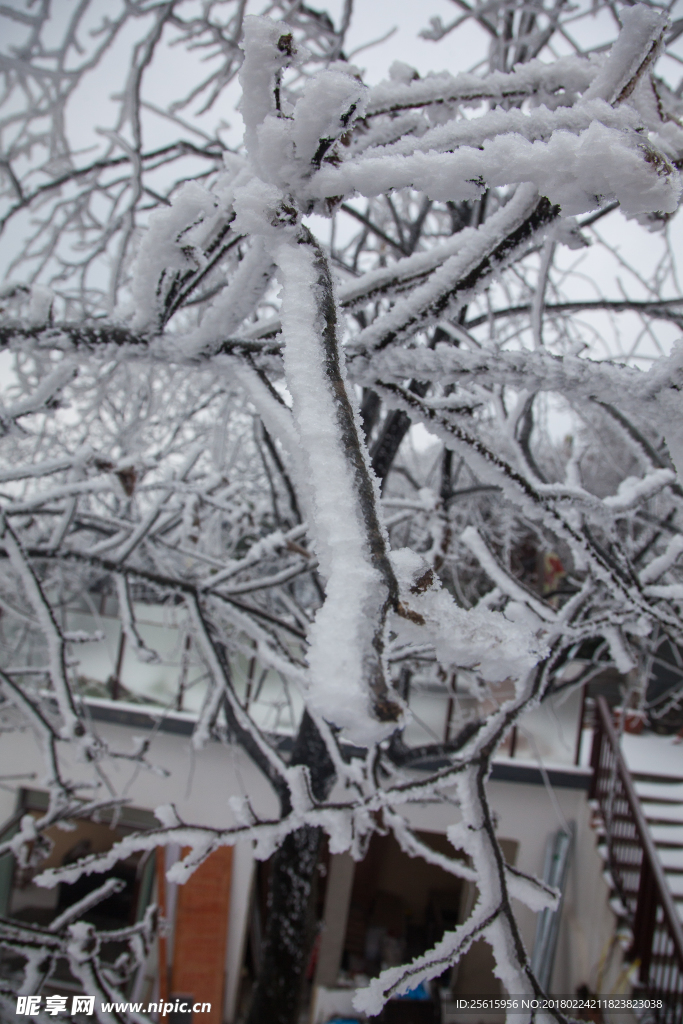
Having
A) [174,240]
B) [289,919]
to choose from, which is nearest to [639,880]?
[289,919]

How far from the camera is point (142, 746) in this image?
2172mm

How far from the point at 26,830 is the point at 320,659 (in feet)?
6.50

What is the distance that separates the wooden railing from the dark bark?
7.81ft

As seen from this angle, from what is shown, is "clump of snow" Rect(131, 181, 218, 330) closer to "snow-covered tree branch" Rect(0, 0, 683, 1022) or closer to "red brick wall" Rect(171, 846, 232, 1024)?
"snow-covered tree branch" Rect(0, 0, 683, 1022)

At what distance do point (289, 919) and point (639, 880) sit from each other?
10.2 ft

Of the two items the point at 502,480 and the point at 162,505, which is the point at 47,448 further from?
the point at 502,480

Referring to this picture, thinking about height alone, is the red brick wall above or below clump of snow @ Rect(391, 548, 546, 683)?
below

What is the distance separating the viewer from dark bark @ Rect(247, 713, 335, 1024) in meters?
2.34

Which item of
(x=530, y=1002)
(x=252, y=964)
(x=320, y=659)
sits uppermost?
(x=320, y=659)

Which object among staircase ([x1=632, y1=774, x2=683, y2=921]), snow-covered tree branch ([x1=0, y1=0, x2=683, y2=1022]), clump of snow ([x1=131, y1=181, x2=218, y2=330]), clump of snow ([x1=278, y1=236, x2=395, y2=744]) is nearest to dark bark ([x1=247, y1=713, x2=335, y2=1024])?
snow-covered tree branch ([x1=0, y1=0, x2=683, y2=1022])

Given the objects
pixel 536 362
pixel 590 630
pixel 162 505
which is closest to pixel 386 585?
pixel 536 362

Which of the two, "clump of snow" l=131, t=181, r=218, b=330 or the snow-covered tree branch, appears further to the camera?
"clump of snow" l=131, t=181, r=218, b=330

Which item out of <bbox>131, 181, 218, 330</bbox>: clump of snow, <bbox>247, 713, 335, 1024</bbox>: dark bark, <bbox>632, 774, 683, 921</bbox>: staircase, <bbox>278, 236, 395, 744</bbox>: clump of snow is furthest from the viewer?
<bbox>632, 774, 683, 921</bbox>: staircase

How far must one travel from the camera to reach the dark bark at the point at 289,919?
2.34m
